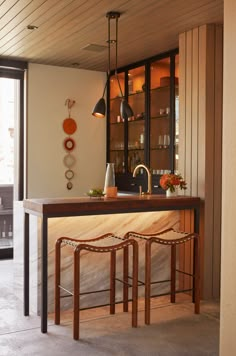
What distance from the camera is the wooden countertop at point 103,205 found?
335cm

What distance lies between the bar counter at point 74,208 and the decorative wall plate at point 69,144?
87.0 inches

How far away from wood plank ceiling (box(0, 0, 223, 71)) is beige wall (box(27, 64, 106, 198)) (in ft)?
1.57

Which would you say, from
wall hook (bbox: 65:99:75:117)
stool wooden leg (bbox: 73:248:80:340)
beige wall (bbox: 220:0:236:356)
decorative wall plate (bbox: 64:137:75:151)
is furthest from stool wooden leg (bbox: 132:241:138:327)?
wall hook (bbox: 65:99:75:117)

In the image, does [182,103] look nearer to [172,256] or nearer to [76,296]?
[172,256]

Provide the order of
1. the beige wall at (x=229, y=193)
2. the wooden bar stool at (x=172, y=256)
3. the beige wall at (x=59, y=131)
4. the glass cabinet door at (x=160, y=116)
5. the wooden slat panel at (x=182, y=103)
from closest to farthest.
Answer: the beige wall at (x=229, y=193)
the wooden bar stool at (x=172, y=256)
the wooden slat panel at (x=182, y=103)
the glass cabinet door at (x=160, y=116)
the beige wall at (x=59, y=131)

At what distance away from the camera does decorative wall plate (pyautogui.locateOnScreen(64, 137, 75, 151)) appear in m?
5.88

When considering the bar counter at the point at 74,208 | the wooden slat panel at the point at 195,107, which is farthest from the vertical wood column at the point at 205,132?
the bar counter at the point at 74,208

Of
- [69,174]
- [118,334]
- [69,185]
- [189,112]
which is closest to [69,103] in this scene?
[69,174]

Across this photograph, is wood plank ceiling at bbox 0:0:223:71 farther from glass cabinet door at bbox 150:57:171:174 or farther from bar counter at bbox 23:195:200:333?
bar counter at bbox 23:195:200:333

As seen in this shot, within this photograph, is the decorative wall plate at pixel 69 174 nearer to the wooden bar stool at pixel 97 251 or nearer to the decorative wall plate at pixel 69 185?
the decorative wall plate at pixel 69 185

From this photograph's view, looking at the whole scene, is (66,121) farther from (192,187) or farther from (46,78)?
(192,187)

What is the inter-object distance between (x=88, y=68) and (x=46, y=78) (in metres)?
0.60

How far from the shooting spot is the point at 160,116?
5.14 meters

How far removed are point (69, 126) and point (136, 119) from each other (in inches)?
37.2
